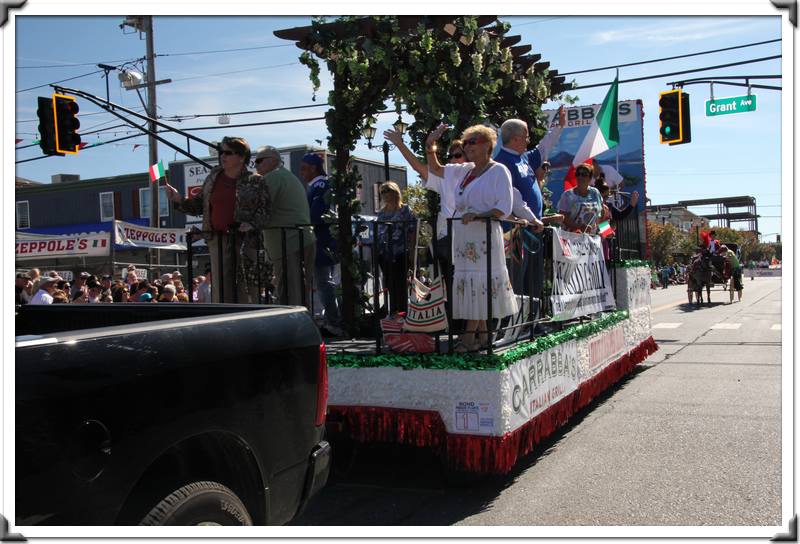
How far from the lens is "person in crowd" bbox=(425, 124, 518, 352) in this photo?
511 centimetres

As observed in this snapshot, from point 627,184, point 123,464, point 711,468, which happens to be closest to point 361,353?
point 711,468

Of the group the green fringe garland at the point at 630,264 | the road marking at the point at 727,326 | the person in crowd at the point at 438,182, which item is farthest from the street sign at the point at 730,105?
the person in crowd at the point at 438,182

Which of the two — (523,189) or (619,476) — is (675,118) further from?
(619,476)

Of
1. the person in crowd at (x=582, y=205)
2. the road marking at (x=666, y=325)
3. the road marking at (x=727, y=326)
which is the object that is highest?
the person in crowd at (x=582, y=205)

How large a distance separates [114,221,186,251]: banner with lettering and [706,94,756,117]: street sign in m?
14.3

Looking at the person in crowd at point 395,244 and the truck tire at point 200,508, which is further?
the person in crowd at point 395,244

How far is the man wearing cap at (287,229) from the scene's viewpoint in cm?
616

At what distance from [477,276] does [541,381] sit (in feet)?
3.23

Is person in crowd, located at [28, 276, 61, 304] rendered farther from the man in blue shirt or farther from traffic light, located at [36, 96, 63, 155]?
the man in blue shirt

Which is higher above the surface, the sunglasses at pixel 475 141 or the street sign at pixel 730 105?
the street sign at pixel 730 105

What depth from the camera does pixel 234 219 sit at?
6070 millimetres

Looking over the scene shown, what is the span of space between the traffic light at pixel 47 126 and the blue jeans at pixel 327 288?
356 inches

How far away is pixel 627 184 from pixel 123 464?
20137 mm

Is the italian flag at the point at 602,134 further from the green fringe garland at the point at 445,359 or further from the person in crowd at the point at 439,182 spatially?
the green fringe garland at the point at 445,359
